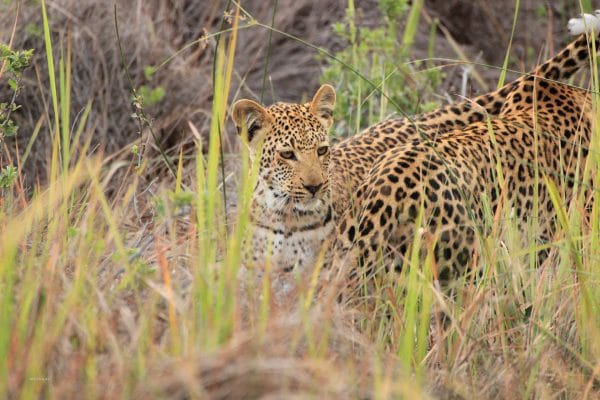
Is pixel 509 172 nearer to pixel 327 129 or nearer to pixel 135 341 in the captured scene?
pixel 327 129

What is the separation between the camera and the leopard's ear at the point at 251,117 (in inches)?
201

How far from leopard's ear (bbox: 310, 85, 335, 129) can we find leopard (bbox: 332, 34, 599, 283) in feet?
1.55

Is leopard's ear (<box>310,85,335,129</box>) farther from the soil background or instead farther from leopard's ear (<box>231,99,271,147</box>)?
the soil background

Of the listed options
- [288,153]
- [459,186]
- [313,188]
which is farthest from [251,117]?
[459,186]

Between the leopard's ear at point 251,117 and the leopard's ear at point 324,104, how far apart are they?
26 cm

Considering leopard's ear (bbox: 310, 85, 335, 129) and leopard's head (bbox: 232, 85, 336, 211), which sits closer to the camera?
leopard's head (bbox: 232, 85, 336, 211)

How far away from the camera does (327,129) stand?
5.36 meters

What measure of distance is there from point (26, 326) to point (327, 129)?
2530 millimetres

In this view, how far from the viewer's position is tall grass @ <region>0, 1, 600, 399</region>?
2.90 m

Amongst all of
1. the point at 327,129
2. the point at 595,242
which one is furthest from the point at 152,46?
the point at 595,242

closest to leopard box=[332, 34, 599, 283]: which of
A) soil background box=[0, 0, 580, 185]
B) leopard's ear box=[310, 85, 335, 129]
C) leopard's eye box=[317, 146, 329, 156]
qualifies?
leopard's eye box=[317, 146, 329, 156]

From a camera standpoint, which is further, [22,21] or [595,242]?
[22,21]

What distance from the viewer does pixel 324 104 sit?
5.45 metres

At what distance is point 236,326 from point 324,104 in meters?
2.47
